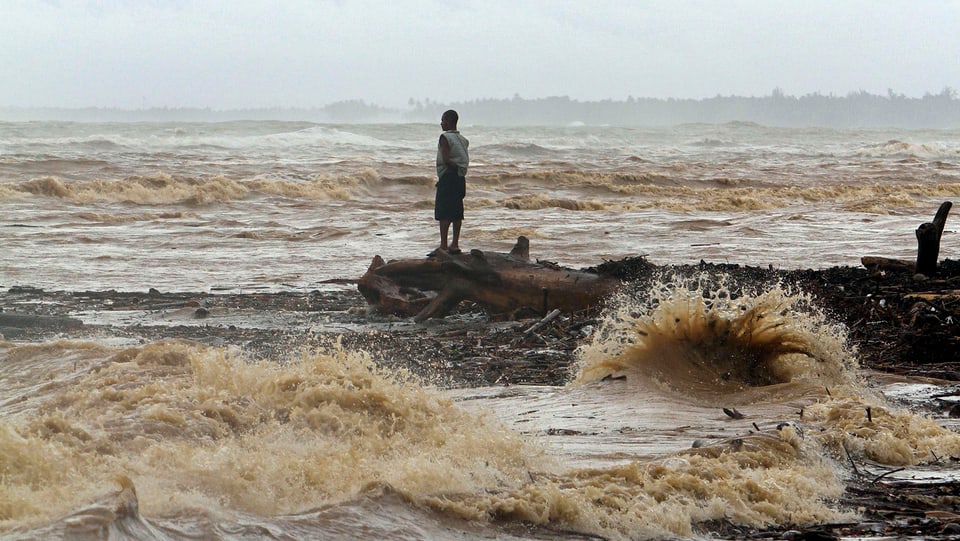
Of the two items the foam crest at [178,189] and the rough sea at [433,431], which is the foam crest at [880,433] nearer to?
the rough sea at [433,431]

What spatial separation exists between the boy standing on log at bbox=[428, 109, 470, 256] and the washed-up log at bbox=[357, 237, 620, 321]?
1505mm

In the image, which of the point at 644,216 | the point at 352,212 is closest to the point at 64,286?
the point at 352,212

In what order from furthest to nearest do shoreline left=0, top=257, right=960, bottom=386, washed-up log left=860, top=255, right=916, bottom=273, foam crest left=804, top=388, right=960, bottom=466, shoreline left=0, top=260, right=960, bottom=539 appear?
washed-up log left=860, top=255, right=916, bottom=273, shoreline left=0, top=257, right=960, bottom=386, shoreline left=0, top=260, right=960, bottom=539, foam crest left=804, top=388, right=960, bottom=466

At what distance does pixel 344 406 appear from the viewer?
17.7ft

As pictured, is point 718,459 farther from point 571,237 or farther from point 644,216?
point 644,216

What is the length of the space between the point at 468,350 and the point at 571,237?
1015 cm

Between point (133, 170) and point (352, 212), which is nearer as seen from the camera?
point (352, 212)

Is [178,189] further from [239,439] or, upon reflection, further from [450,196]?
[239,439]

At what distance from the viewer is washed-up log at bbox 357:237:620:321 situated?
9.22m

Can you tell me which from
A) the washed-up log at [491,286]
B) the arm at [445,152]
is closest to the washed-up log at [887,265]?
the washed-up log at [491,286]

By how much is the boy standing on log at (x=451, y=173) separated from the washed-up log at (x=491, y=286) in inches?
59.3

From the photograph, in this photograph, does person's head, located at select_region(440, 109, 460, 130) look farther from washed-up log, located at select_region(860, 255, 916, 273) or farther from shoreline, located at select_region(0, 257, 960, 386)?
washed-up log, located at select_region(860, 255, 916, 273)

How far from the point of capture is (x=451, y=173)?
11461 mm

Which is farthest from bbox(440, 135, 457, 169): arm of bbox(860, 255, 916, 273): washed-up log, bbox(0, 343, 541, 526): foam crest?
bbox(0, 343, 541, 526): foam crest
